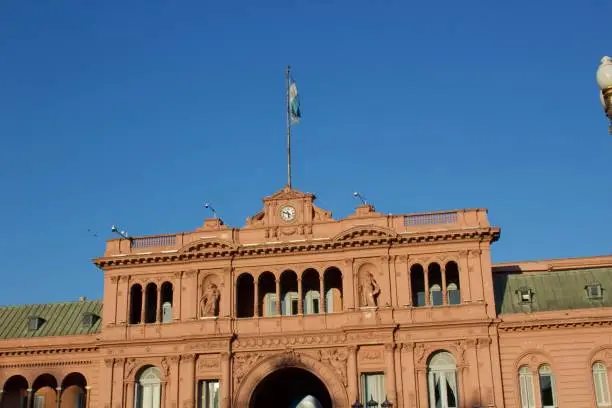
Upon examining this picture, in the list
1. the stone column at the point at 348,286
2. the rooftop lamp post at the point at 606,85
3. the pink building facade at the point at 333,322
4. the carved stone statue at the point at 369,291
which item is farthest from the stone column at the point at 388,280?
the rooftop lamp post at the point at 606,85

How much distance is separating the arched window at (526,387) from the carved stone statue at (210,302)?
829 inches

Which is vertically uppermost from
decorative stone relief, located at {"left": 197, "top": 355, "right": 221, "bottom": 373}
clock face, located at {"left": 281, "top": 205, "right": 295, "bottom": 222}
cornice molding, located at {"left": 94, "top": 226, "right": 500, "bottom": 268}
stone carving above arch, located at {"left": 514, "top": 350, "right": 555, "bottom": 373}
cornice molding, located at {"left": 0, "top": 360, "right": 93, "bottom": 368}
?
clock face, located at {"left": 281, "top": 205, "right": 295, "bottom": 222}

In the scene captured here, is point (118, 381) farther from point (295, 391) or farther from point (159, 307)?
point (295, 391)

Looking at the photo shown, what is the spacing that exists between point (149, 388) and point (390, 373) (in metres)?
17.1

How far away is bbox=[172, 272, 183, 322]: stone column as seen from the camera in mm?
59094

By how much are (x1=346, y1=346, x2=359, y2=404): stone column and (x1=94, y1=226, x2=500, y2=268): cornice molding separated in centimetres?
722

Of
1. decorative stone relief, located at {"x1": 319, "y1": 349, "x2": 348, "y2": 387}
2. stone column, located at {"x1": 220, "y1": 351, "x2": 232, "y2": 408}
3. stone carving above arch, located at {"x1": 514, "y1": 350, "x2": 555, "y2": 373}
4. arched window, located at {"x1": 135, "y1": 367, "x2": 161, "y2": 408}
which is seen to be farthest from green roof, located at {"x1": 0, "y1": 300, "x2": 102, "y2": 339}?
stone carving above arch, located at {"x1": 514, "y1": 350, "x2": 555, "y2": 373}

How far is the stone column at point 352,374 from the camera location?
54125mm

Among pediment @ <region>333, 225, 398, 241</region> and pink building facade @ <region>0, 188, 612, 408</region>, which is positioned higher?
pediment @ <region>333, 225, 398, 241</region>

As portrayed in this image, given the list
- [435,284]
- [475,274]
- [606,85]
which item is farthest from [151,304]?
[606,85]

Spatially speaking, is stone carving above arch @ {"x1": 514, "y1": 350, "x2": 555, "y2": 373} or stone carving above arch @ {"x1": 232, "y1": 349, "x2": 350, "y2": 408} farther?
stone carving above arch @ {"x1": 232, "y1": 349, "x2": 350, "y2": 408}

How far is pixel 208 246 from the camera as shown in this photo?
59.4m

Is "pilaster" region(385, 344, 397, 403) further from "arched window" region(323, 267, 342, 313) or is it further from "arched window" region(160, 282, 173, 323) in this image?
"arched window" region(160, 282, 173, 323)

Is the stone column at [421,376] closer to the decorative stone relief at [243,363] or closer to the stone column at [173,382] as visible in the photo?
the decorative stone relief at [243,363]
